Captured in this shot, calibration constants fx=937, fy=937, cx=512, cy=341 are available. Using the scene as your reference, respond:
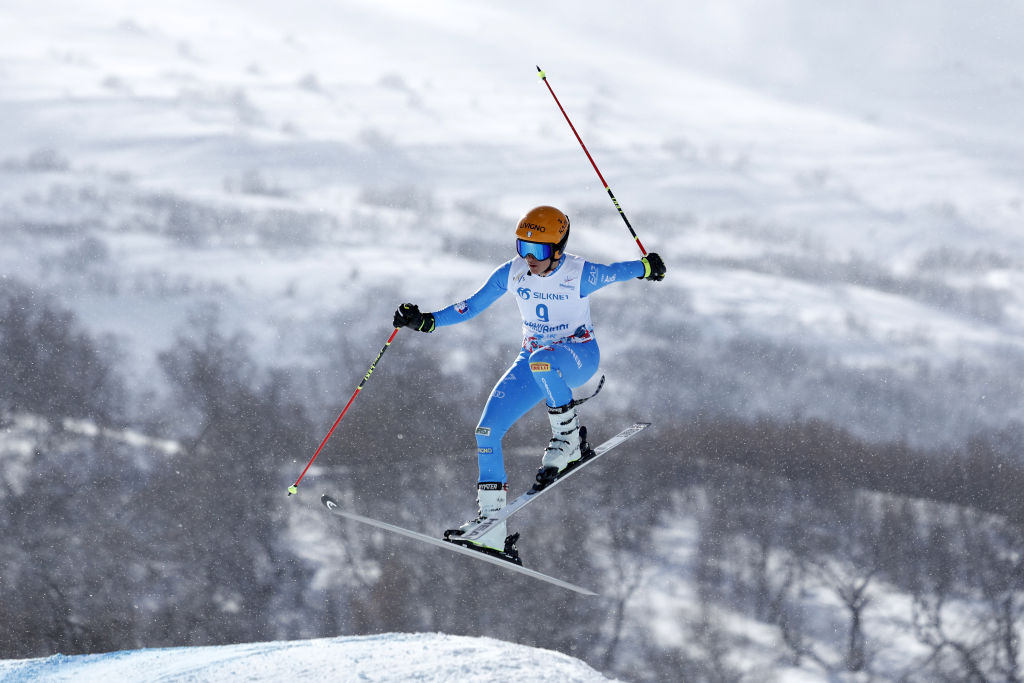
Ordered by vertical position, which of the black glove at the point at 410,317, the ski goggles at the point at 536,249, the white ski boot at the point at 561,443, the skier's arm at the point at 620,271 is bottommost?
the white ski boot at the point at 561,443

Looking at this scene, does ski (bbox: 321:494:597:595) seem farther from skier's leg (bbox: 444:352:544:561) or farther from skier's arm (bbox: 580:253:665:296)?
skier's arm (bbox: 580:253:665:296)

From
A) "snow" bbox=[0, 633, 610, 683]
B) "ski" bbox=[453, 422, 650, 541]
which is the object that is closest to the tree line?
"snow" bbox=[0, 633, 610, 683]

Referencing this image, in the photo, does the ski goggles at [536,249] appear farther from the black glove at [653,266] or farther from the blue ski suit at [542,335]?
the black glove at [653,266]

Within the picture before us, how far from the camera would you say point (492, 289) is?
33.3 feet

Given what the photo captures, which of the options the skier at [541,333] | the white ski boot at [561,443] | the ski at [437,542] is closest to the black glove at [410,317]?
the skier at [541,333]

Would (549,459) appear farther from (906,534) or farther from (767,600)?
(906,534)

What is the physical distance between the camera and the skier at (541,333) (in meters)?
9.70

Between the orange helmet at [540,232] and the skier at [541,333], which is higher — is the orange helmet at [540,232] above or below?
above

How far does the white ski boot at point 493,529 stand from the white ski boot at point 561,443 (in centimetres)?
50

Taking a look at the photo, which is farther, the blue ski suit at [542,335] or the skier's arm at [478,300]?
the skier's arm at [478,300]

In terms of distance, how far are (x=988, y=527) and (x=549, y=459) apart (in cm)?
6745

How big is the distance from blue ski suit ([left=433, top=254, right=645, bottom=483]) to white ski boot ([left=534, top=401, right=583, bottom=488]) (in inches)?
5.6

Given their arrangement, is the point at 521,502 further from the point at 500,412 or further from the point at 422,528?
the point at 422,528

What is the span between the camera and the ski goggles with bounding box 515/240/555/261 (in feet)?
31.4
